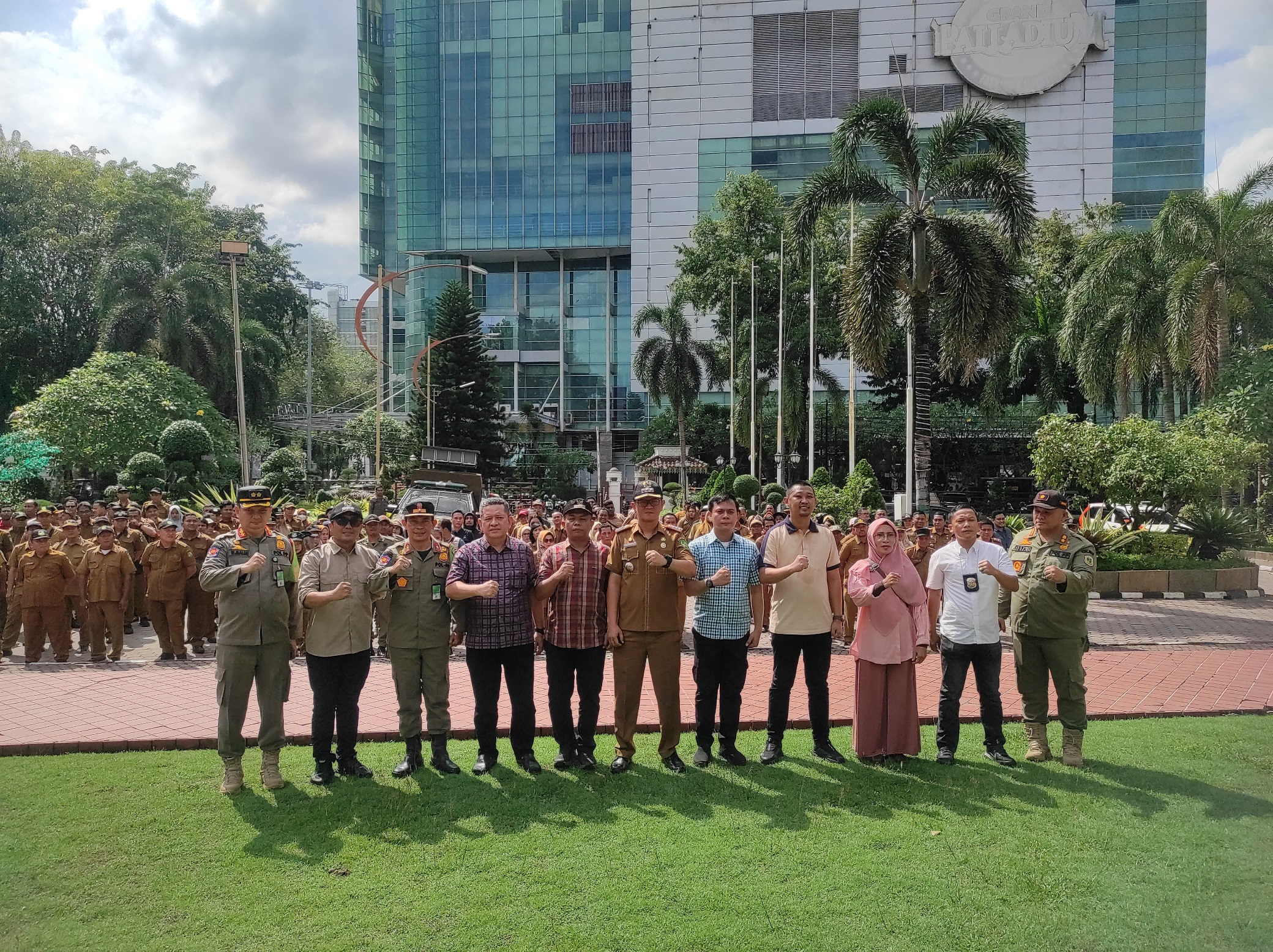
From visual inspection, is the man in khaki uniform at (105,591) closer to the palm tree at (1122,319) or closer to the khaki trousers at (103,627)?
the khaki trousers at (103,627)

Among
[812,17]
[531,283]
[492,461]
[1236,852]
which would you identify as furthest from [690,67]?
[1236,852]

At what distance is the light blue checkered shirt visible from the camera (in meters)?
5.81

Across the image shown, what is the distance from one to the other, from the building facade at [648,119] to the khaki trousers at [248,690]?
2083 inches

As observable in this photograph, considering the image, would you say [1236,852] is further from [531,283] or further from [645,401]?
[531,283]

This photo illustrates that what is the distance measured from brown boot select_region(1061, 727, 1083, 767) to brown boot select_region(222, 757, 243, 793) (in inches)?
205

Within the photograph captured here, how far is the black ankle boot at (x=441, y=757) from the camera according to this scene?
5.77 metres

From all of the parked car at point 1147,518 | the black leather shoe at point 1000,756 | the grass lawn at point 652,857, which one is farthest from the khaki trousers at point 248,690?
the parked car at point 1147,518

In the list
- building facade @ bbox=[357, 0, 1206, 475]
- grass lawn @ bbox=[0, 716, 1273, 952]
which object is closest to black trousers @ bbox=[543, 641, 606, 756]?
grass lawn @ bbox=[0, 716, 1273, 952]

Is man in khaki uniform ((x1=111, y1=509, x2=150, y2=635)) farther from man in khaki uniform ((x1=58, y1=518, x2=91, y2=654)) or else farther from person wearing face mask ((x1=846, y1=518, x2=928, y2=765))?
person wearing face mask ((x1=846, y1=518, x2=928, y2=765))

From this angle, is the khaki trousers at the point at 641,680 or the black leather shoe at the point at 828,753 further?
the black leather shoe at the point at 828,753

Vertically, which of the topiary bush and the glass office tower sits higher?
the glass office tower

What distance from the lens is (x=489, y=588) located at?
544 cm

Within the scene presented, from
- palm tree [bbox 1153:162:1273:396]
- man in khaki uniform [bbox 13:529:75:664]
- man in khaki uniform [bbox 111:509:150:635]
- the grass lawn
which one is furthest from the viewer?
palm tree [bbox 1153:162:1273:396]

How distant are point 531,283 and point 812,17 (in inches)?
980
